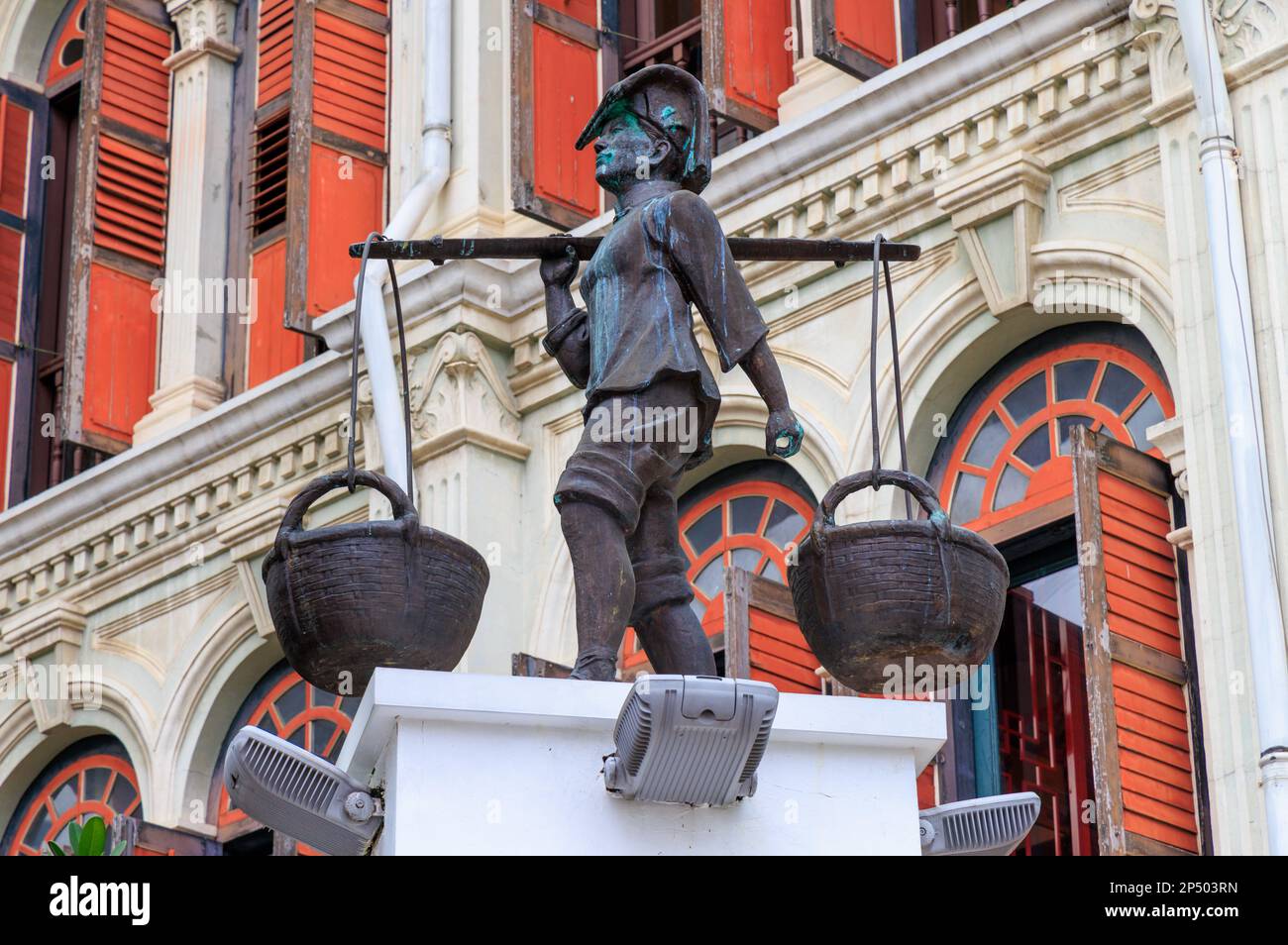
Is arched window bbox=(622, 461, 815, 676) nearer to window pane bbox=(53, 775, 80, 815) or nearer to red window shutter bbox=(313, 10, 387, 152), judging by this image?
red window shutter bbox=(313, 10, 387, 152)

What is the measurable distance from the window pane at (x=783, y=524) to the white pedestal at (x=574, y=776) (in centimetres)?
706

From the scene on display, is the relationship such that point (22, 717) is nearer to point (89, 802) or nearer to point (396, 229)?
point (89, 802)

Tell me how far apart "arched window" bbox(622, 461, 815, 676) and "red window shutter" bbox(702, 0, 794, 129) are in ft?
6.11

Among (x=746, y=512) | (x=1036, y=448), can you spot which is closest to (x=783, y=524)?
(x=746, y=512)

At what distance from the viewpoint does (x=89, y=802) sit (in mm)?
17578

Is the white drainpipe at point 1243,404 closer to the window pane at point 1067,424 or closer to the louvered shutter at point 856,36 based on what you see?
the window pane at point 1067,424

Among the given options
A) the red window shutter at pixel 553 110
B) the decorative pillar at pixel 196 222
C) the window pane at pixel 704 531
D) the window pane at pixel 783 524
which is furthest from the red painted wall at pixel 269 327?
the window pane at pixel 783 524

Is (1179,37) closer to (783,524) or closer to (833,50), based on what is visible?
(833,50)

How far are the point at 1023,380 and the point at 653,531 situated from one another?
6.01 meters

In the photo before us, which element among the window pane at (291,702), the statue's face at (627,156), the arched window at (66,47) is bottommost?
the statue's face at (627,156)

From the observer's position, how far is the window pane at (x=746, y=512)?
14.4 m

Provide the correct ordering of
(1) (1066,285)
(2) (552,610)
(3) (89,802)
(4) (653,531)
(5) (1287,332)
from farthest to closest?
(3) (89,802), (2) (552,610), (1) (1066,285), (5) (1287,332), (4) (653,531)

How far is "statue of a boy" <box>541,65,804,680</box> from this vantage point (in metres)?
7.33

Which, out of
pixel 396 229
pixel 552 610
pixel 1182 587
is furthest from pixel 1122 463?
pixel 396 229
